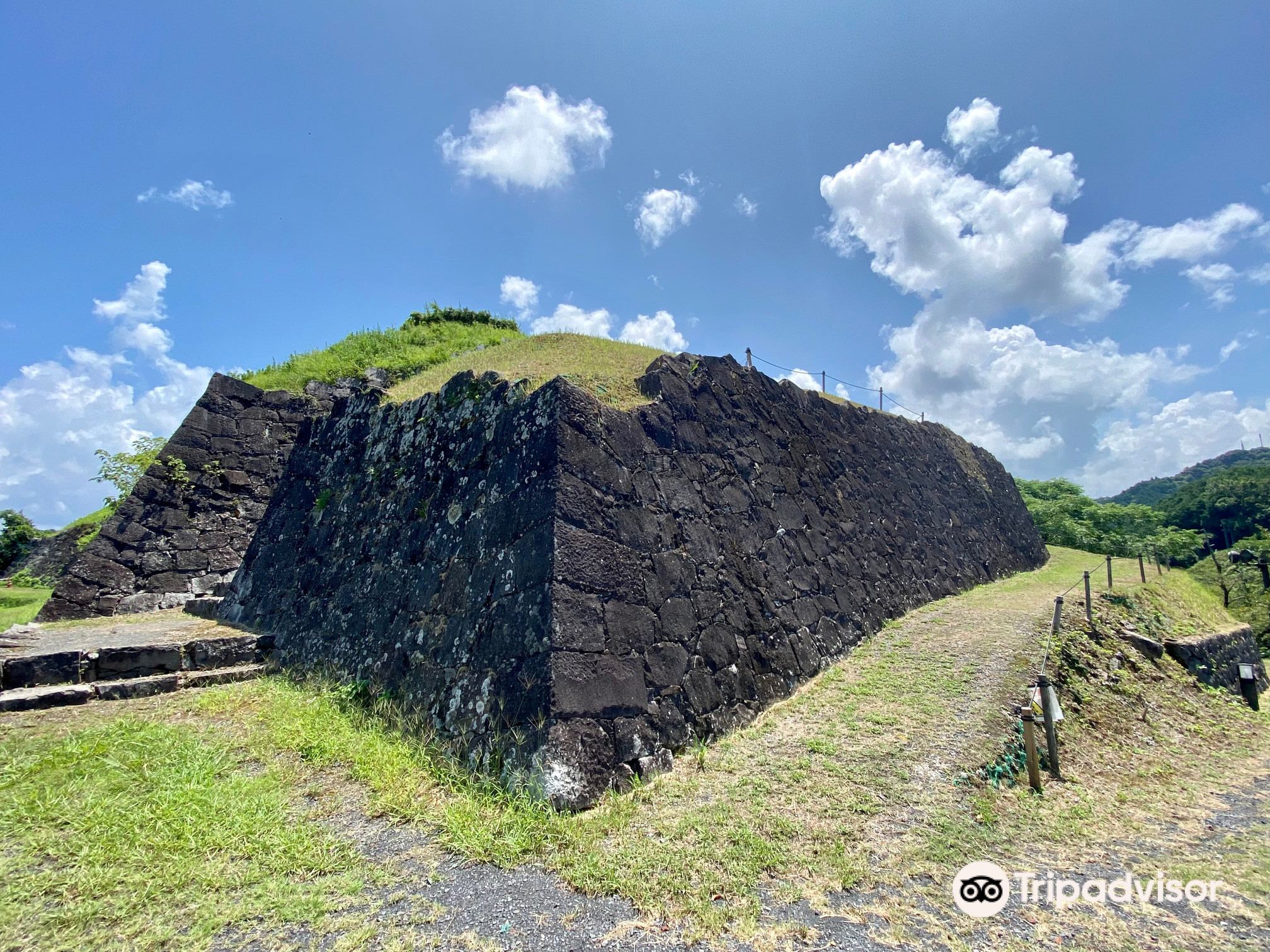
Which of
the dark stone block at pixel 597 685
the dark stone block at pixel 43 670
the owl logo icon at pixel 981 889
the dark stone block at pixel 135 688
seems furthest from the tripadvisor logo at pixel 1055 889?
the dark stone block at pixel 43 670

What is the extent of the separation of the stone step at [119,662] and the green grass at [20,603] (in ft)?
15.4

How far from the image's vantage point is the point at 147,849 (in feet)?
10.8

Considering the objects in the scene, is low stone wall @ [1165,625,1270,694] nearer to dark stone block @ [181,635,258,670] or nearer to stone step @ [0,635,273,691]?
dark stone block @ [181,635,258,670]

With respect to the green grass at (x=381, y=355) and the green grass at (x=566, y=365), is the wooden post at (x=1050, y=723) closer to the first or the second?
the green grass at (x=566, y=365)

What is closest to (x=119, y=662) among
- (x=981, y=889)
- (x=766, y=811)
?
(x=766, y=811)

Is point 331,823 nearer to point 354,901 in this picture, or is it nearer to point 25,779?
point 354,901

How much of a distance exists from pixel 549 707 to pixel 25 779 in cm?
350

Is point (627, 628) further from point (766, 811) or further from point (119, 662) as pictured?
point (119, 662)

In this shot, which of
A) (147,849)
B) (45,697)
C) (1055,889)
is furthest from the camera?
(45,697)

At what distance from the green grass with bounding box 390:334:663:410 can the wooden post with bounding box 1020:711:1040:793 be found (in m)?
4.77

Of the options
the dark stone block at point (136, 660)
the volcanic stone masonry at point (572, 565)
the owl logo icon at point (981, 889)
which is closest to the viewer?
the owl logo icon at point (981, 889)

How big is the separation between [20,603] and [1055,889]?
18.3 meters

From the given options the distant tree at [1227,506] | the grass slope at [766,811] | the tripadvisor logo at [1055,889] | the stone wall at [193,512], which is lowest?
the tripadvisor logo at [1055,889]

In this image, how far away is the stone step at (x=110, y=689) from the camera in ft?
17.4
